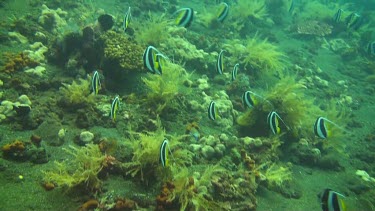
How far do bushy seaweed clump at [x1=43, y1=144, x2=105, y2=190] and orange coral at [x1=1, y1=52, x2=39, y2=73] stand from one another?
11.7ft

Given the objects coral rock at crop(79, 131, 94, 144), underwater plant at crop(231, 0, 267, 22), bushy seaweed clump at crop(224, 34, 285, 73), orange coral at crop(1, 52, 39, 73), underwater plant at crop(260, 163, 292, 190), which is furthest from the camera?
underwater plant at crop(231, 0, 267, 22)

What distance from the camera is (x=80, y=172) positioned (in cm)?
458

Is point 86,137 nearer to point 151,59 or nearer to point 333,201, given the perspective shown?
point 151,59

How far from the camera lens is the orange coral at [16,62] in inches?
277

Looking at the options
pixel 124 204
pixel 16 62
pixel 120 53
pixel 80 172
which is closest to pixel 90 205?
pixel 124 204

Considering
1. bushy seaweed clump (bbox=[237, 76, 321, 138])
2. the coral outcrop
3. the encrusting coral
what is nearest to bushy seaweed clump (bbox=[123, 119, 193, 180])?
the encrusting coral

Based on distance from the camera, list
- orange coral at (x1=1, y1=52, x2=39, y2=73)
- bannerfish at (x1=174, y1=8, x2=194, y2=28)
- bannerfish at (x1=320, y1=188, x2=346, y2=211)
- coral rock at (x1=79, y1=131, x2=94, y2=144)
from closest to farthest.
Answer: bannerfish at (x1=320, y1=188, x2=346, y2=211) → coral rock at (x1=79, y1=131, x2=94, y2=144) → bannerfish at (x1=174, y1=8, x2=194, y2=28) → orange coral at (x1=1, y1=52, x2=39, y2=73)

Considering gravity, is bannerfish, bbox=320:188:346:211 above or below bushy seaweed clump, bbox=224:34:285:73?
above

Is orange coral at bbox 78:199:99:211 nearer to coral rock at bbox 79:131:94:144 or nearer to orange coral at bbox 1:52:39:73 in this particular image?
coral rock at bbox 79:131:94:144

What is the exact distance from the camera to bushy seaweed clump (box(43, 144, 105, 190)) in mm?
4430

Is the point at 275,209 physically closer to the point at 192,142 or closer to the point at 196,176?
the point at 196,176

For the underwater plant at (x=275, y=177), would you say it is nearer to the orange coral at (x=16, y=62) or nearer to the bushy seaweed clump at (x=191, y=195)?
the bushy seaweed clump at (x=191, y=195)

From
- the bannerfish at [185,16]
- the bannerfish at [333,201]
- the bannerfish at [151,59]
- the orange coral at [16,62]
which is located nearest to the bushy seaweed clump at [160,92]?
the bannerfish at [185,16]

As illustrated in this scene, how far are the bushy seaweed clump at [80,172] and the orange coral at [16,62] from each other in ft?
11.7
